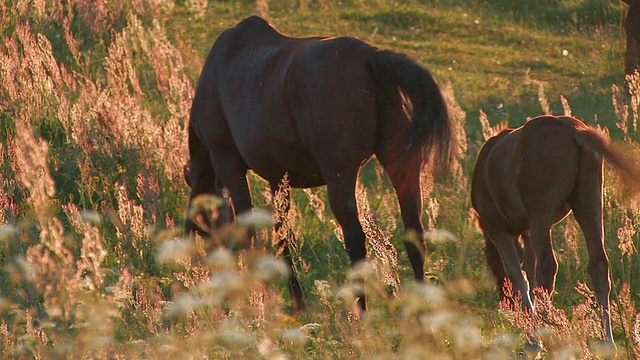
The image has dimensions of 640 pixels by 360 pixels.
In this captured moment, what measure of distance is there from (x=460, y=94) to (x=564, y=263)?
6529 millimetres

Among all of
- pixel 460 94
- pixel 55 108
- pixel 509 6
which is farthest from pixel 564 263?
pixel 509 6

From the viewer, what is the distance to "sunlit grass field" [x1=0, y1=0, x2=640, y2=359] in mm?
4180

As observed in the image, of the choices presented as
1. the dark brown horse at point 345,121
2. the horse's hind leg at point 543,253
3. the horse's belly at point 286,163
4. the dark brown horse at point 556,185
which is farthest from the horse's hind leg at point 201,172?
the horse's hind leg at point 543,253

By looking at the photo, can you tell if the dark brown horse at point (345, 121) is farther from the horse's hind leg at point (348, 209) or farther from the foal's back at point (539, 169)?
the foal's back at point (539, 169)

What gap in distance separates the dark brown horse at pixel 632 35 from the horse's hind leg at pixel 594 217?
6.66 m

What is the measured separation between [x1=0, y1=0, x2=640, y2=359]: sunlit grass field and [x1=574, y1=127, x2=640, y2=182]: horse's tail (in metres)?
0.35

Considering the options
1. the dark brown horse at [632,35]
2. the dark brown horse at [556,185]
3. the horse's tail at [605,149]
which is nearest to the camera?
the horse's tail at [605,149]

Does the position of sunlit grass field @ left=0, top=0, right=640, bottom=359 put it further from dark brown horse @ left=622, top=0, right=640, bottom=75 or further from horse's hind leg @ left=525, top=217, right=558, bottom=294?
dark brown horse @ left=622, top=0, right=640, bottom=75

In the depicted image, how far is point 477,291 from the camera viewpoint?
708 centimetres

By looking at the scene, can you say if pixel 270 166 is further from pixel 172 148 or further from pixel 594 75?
pixel 594 75

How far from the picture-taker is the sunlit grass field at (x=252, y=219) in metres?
4.18

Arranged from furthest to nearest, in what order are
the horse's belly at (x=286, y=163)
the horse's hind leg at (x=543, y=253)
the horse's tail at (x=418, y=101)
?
the horse's belly at (x=286, y=163) < the horse's tail at (x=418, y=101) < the horse's hind leg at (x=543, y=253)

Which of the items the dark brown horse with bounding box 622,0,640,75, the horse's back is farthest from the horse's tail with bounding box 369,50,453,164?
the dark brown horse with bounding box 622,0,640,75

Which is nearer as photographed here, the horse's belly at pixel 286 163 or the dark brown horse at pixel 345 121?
the dark brown horse at pixel 345 121
